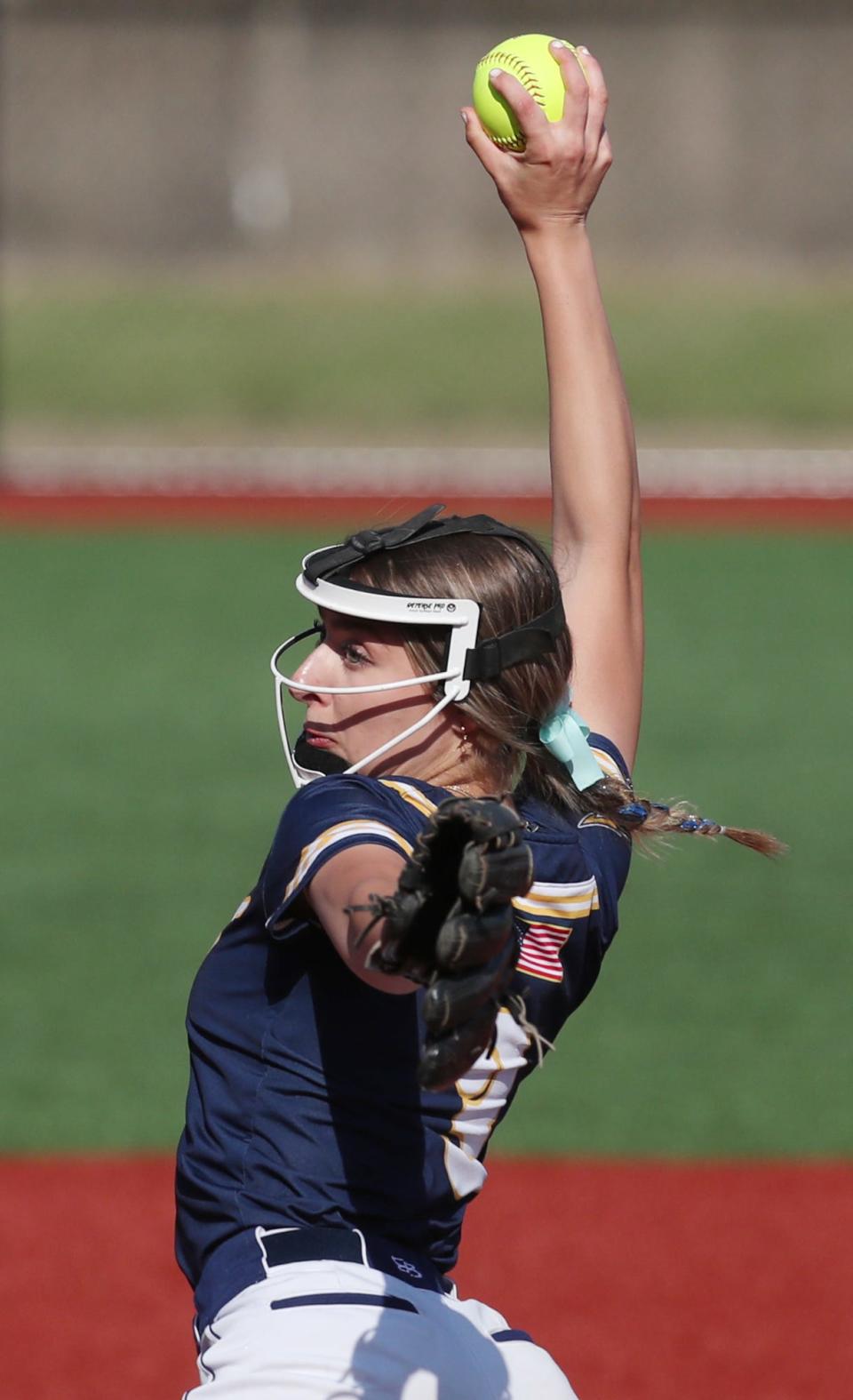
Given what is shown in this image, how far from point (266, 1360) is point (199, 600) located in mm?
11804

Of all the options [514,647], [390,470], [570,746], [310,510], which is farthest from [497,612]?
[390,470]

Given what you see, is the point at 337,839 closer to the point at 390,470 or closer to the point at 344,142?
the point at 390,470

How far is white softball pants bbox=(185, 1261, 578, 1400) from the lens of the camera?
6.81 feet

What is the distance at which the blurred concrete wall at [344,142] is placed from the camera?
31.2 metres

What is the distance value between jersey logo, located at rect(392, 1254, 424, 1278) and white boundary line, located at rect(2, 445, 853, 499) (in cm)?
1551

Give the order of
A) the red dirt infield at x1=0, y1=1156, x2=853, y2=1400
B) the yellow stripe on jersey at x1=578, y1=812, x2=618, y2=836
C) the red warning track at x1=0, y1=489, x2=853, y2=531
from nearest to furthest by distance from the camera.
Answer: the yellow stripe on jersey at x1=578, y1=812, x2=618, y2=836, the red dirt infield at x1=0, y1=1156, x2=853, y2=1400, the red warning track at x1=0, y1=489, x2=853, y2=531

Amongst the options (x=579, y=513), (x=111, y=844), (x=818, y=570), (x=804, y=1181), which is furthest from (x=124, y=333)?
(x=579, y=513)

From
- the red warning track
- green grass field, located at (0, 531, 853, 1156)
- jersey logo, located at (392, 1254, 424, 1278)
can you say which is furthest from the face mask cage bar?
the red warning track

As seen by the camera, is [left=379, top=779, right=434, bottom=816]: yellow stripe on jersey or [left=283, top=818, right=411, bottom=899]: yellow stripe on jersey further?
[left=379, top=779, right=434, bottom=816]: yellow stripe on jersey

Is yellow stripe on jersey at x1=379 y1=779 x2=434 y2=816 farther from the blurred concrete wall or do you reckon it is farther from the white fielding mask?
the blurred concrete wall

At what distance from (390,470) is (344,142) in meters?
13.7

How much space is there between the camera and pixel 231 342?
25.8 meters

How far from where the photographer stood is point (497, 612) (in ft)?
7.76

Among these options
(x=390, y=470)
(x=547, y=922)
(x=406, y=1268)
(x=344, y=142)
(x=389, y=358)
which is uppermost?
(x=547, y=922)
